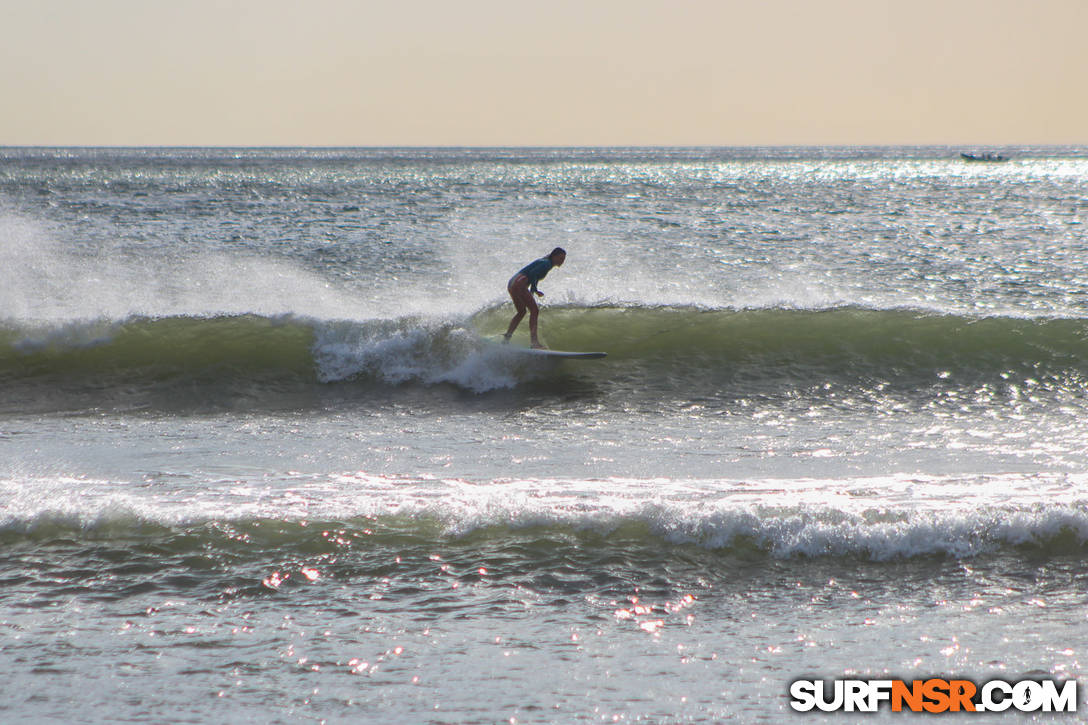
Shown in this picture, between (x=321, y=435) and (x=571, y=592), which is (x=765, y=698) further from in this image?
(x=321, y=435)

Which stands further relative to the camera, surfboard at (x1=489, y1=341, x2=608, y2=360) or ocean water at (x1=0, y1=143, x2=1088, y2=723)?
surfboard at (x1=489, y1=341, x2=608, y2=360)

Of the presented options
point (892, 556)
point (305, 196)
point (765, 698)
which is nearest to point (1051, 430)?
point (892, 556)

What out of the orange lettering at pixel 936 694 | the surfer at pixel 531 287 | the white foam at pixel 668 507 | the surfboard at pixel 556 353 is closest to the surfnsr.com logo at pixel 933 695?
the orange lettering at pixel 936 694

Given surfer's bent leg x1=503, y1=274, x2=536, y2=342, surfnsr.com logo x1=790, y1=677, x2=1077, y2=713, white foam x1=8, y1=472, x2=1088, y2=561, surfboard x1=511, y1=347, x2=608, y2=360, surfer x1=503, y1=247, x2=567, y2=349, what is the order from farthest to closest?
surfboard x1=511, y1=347, x2=608, y2=360 < surfer's bent leg x1=503, y1=274, x2=536, y2=342 < surfer x1=503, y1=247, x2=567, y2=349 < white foam x1=8, y1=472, x2=1088, y2=561 < surfnsr.com logo x1=790, y1=677, x2=1077, y2=713

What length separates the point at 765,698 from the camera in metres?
3.82

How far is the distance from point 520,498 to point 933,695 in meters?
2.99

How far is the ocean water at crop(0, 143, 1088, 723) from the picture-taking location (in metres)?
4.08

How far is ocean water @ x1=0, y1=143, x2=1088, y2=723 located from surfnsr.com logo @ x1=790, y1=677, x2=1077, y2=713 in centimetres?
8

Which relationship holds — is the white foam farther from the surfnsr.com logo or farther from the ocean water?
the surfnsr.com logo

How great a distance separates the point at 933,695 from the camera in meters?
3.85

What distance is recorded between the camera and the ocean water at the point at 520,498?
4.08 m

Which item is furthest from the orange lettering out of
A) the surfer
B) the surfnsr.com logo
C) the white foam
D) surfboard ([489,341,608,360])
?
surfboard ([489,341,608,360])

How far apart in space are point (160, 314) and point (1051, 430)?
1133 cm

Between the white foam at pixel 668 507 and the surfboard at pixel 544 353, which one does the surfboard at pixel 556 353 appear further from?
the white foam at pixel 668 507
